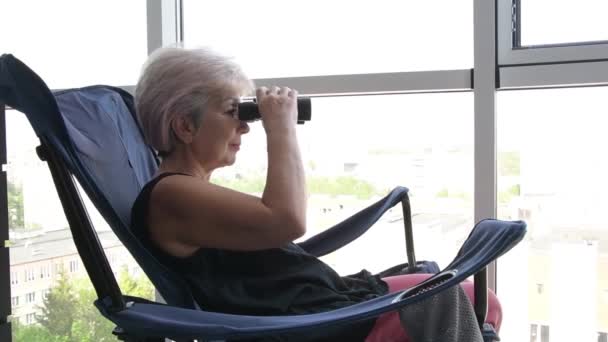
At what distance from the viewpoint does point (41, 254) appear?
2379 millimetres

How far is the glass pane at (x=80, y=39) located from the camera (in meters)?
2.31

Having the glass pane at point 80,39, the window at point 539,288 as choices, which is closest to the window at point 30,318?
the glass pane at point 80,39

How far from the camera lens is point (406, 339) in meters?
1.19

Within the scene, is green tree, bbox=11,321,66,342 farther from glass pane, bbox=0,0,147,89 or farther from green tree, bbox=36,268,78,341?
glass pane, bbox=0,0,147,89

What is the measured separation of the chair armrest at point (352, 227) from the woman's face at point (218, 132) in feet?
1.32

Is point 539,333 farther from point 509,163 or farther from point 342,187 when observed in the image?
point 342,187

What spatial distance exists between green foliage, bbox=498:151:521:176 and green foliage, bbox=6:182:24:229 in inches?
66.2

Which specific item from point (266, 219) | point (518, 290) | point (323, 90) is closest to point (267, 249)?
point (266, 219)

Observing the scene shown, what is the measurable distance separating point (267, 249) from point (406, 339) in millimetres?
344

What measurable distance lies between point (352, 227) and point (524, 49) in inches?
27.9

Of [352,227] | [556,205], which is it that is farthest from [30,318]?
[556,205]

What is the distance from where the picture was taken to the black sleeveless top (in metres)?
1.32

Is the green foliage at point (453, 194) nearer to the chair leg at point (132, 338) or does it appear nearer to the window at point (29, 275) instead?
the chair leg at point (132, 338)

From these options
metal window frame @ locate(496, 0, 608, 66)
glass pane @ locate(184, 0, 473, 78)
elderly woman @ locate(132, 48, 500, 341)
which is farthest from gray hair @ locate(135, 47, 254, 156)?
metal window frame @ locate(496, 0, 608, 66)
